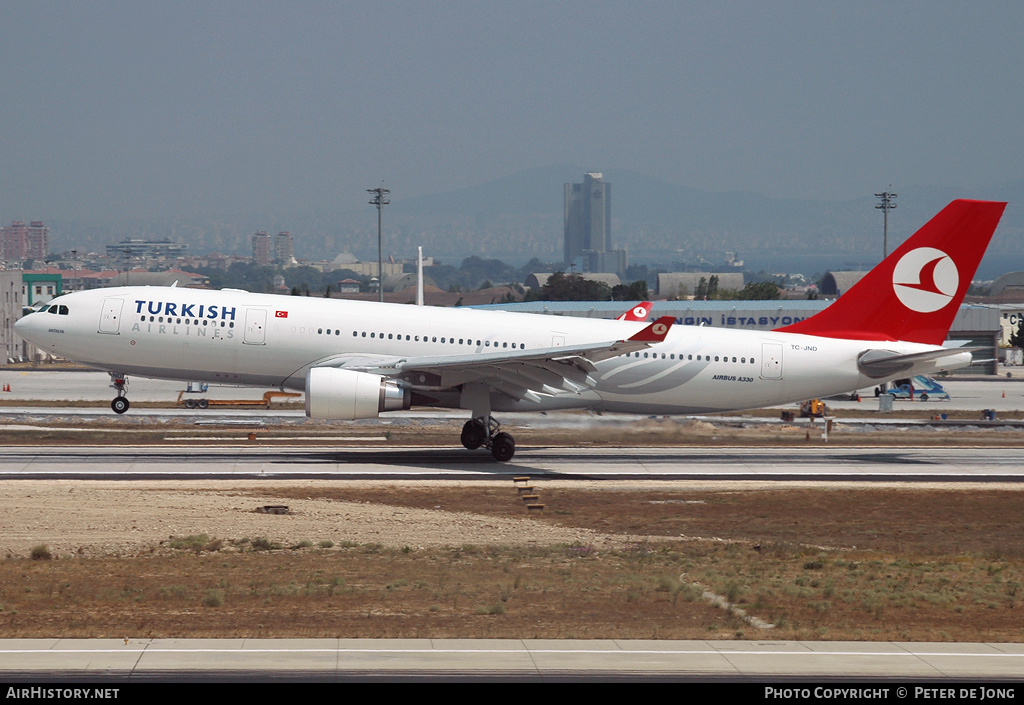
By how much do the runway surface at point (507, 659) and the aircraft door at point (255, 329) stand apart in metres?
20.4

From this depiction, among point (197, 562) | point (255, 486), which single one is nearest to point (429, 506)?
point (255, 486)

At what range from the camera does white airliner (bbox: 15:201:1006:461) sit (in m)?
35.0

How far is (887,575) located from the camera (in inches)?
875

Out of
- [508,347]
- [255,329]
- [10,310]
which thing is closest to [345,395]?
[255,329]

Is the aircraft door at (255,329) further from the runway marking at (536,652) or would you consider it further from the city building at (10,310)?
the city building at (10,310)

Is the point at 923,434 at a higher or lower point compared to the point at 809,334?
lower

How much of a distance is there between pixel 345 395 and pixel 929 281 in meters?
20.1

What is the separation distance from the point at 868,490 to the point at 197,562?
19.4 metres

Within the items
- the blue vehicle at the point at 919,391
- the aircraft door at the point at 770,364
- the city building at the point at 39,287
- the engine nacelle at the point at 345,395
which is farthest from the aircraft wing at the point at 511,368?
the city building at the point at 39,287

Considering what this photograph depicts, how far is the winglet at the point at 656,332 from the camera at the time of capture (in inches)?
1227

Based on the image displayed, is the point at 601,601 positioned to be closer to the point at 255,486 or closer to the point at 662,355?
the point at 255,486

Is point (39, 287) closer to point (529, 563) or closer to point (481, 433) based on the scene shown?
point (481, 433)

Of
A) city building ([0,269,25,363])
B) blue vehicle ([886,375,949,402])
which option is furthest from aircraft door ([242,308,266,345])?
city building ([0,269,25,363])

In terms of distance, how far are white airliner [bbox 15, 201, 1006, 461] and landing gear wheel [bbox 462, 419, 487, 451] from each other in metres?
0.05
